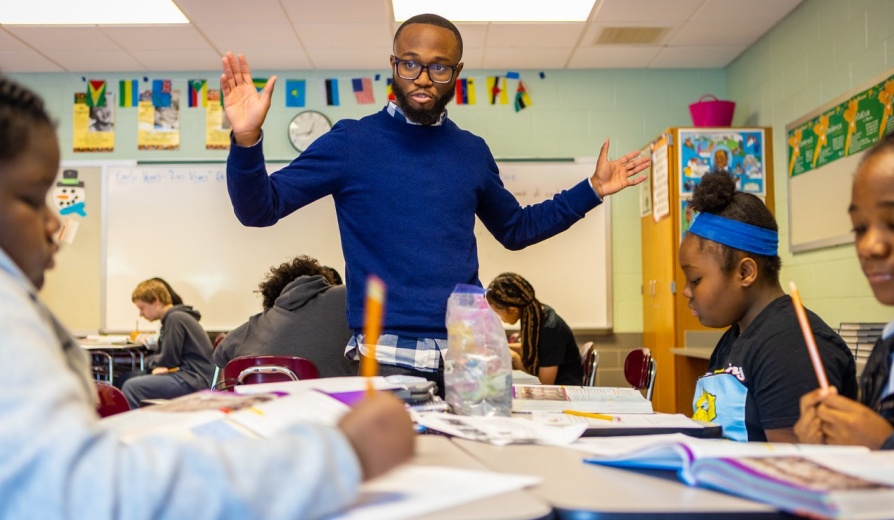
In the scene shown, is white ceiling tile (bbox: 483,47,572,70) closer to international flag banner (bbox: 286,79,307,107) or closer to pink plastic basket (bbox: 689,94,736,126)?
pink plastic basket (bbox: 689,94,736,126)

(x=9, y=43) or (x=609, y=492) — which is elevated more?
(x=9, y=43)

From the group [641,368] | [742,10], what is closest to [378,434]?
[641,368]

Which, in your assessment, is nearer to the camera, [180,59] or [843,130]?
[843,130]

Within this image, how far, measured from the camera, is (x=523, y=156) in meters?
5.61

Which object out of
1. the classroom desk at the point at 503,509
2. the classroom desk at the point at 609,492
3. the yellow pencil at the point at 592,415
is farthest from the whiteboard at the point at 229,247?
the classroom desk at the point at 503,509

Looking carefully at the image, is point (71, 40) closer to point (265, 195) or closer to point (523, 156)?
point (523, 156)

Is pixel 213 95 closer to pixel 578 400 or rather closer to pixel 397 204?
pixel 397 204

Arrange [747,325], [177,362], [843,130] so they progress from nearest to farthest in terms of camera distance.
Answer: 1. [747,325]
2. [843,130]
3. [177,362]

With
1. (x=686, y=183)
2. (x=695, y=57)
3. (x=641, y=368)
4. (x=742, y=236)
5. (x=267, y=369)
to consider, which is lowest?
(x=641, y=368)

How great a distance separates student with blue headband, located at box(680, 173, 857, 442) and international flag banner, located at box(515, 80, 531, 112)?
3922 millimetres

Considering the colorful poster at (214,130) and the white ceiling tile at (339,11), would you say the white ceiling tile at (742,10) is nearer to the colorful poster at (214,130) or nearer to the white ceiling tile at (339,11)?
the white ceiling tile at (339,11)

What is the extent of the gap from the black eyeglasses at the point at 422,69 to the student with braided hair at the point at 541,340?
236 cm

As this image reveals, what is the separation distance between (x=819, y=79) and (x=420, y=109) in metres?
3.24

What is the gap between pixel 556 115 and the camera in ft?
18.5
